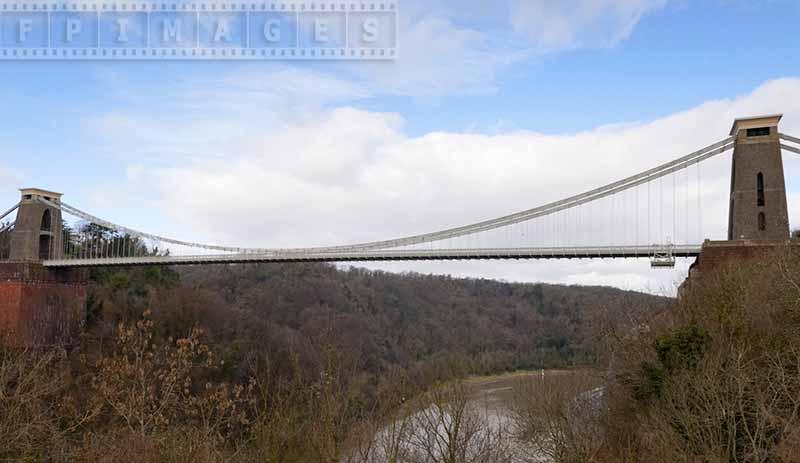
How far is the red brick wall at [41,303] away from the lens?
79.2 ft

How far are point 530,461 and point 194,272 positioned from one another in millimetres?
44191

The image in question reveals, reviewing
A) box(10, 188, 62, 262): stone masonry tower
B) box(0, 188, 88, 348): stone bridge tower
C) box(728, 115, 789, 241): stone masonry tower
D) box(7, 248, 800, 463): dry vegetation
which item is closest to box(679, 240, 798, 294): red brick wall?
box(728, 115, 789, 241): stone masonry tower

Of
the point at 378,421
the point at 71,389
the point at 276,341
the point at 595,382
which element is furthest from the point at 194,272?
the point at 378,421

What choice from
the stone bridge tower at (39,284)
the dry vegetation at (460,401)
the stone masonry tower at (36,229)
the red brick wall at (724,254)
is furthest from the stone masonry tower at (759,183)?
the stone masonry tower at (36,229)

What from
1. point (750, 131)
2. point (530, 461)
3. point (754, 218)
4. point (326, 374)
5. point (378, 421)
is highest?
point (750, 131)

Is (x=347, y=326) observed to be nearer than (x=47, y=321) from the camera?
No

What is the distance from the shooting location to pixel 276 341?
31312 mm

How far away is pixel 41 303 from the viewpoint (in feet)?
83.4

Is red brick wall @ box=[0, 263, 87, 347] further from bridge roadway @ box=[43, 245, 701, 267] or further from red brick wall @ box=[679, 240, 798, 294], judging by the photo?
→ red brick wall @ box=[679, 240, 798, 294]

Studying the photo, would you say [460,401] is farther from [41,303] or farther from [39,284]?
[39,284]

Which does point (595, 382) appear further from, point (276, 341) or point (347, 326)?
point (347, 326)

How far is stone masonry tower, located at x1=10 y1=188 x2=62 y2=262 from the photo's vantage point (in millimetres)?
26234

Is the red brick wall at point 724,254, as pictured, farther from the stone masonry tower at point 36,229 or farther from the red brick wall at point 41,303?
the stone masonry tower at point 36,229

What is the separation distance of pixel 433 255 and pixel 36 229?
14.8m
